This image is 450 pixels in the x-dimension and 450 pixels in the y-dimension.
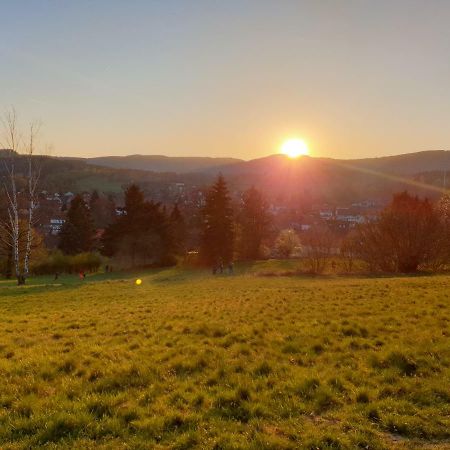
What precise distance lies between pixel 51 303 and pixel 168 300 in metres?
6.10

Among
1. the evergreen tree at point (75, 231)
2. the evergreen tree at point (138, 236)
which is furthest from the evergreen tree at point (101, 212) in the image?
the evergreen tree at point (138, 236)

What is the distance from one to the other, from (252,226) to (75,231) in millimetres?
30361

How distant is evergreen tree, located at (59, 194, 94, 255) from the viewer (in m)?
70.6

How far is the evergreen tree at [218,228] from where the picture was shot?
59.7 metres

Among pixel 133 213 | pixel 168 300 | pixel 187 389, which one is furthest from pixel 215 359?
pixel 133 213

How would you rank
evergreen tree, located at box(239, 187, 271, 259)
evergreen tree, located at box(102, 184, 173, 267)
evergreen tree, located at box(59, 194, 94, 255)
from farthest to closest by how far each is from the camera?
evergreen tree, located at box(59, 194, 94, 255) → evergreen tree, located at box(239, 187, 271, 259) → evergreen tree, located at box(102, 184, 173, 267)

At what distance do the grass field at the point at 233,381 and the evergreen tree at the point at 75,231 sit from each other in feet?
194

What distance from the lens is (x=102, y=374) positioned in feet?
27.5

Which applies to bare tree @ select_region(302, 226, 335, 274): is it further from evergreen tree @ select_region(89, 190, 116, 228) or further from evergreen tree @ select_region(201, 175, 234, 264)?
evergreen tree @ select_region(89, 190, 116, 228)

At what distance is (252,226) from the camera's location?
2650 inches

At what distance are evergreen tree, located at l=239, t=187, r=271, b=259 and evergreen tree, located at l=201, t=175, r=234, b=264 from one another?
6.57 metres

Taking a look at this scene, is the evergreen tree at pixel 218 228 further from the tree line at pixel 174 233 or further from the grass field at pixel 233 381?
the grass field at pixel 233 381

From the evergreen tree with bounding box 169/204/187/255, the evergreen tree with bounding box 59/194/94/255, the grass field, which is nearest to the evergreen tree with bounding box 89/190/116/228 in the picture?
the evergreen tree with bounding box 59/194/94/255

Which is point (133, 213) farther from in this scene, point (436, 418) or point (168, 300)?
point (436, 418)
